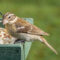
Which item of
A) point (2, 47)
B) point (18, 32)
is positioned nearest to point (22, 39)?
point (18, 32)

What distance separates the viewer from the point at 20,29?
6.60 m

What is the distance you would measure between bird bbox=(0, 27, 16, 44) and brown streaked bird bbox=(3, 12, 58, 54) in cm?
7

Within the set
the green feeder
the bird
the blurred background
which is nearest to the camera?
the green feeder

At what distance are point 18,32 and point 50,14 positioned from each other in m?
4.62

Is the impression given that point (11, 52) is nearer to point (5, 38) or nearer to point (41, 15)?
point (5, 38)

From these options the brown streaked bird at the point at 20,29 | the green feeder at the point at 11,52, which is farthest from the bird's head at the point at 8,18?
the green feeder at the point at 11,52

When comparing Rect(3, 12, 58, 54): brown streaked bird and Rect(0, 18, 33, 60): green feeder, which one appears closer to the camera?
Rect(0, 18, 33, 60): green feeder

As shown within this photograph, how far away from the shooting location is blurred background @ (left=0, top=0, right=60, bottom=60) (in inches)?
369

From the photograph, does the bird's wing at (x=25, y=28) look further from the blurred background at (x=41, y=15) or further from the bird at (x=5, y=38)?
the blurred background at (x=41, y=15)

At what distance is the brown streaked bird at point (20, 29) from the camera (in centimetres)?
659

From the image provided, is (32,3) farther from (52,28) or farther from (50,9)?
(52,28)

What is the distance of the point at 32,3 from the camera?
11.9 m

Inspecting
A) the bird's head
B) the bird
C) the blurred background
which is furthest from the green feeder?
the blurred background

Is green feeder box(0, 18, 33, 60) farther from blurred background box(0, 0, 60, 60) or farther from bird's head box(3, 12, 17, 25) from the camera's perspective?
blurred background box(0, 0, 60, 60)
